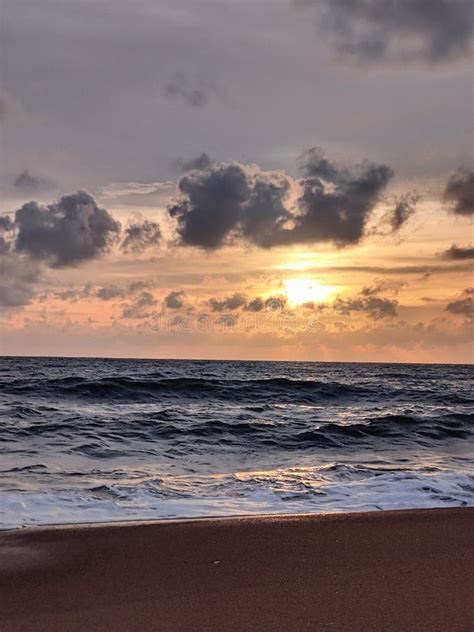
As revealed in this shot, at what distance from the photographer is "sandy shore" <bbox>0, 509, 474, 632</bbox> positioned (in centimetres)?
409

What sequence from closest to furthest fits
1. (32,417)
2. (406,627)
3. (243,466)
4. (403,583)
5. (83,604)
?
(406,627) → (83,604) → (403,583) → (243,466) → (32,417)

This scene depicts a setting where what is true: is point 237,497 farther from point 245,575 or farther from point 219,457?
point 219,457

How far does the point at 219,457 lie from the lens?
12.6m

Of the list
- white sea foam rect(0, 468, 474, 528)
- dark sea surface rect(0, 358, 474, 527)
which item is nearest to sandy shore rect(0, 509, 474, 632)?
white sea foam rect(0, 468, 474, 528)

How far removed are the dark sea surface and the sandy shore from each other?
127 centimetres

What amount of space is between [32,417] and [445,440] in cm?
1087

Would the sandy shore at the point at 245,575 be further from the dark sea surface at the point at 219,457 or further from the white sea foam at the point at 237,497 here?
the dark sea surface at the point at 219,457

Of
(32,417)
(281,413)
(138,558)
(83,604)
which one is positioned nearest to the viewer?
(83,604)

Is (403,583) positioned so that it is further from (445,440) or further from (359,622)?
(445,440)

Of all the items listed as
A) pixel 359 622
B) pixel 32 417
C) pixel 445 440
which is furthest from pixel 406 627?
pixel 32 417

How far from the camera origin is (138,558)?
538cm

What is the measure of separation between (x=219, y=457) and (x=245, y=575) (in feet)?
25.3

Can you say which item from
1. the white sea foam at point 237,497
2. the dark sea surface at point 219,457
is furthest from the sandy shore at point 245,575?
the dark sea surface at point 219,457

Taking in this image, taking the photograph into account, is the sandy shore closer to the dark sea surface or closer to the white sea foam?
the white sea foam
